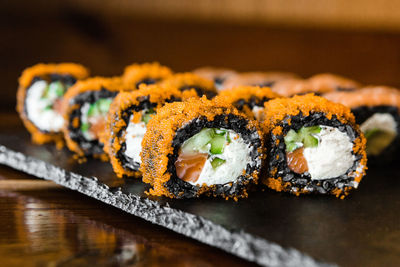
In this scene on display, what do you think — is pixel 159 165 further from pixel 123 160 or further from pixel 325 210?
pixel 325 210

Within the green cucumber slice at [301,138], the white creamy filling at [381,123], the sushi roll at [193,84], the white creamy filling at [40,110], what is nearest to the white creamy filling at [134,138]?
the sushi roll at [193,84]

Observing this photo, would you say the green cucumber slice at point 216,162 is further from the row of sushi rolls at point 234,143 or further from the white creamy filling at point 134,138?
the white creamy filling at point 134,138

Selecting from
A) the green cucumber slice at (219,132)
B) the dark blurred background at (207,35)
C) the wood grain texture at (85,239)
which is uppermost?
the dark blurred background at (207,35)

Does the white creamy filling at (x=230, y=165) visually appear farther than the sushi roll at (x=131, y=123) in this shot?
No

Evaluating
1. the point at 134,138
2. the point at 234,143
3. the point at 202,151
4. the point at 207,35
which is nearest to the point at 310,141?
the point at 234,143

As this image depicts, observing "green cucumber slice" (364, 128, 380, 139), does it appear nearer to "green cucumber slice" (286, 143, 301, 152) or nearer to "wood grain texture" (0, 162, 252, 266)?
"green cucumber slice" (286, 143, 301, 152)

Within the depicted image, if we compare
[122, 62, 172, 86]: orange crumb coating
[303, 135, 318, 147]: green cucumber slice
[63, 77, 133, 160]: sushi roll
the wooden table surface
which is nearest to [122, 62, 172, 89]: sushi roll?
[122, 62, 172, 86]: orange crumb coating

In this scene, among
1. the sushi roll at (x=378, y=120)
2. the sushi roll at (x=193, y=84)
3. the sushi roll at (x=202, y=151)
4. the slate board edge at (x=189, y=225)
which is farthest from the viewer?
the sushi roll at (x=378, y=120)
